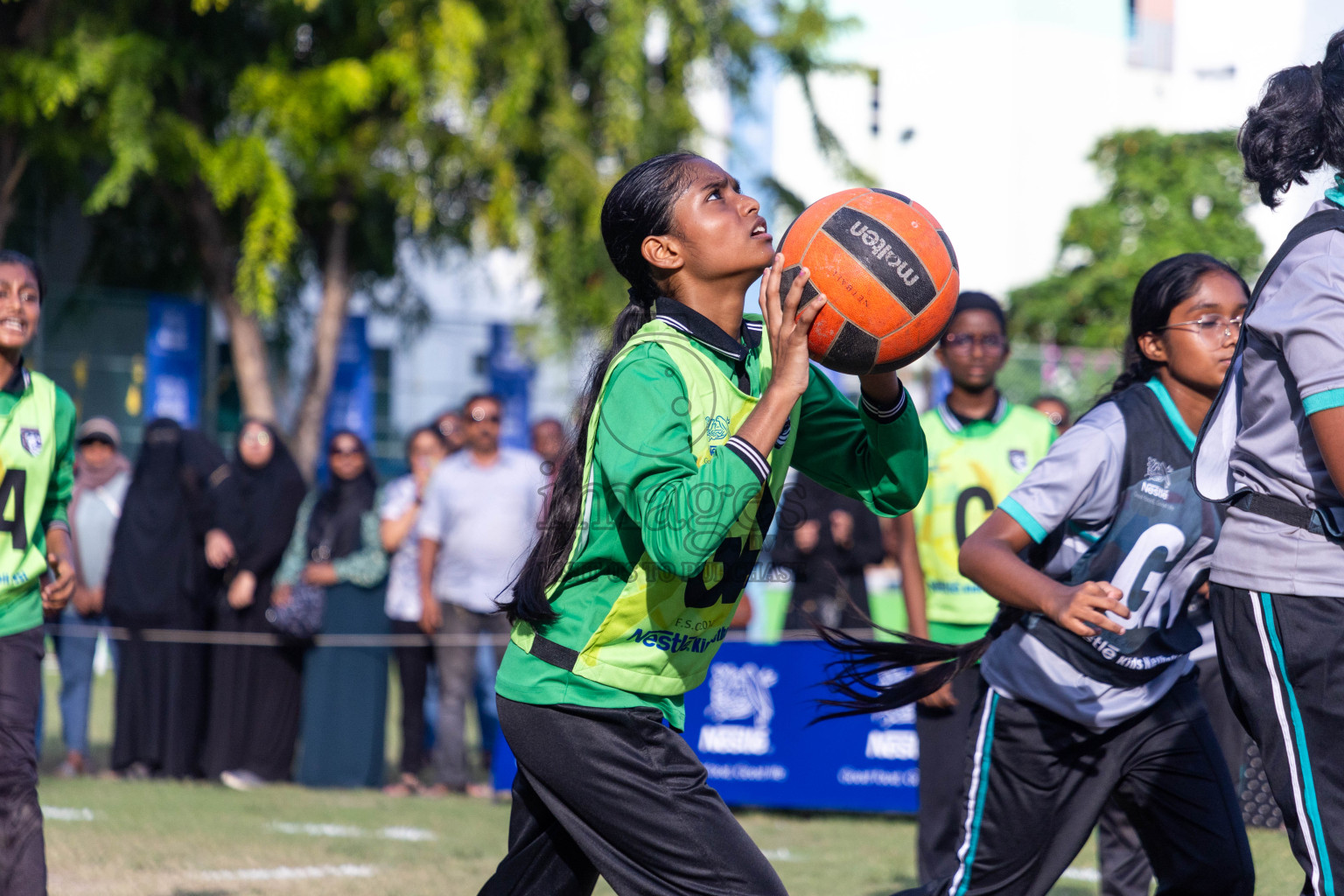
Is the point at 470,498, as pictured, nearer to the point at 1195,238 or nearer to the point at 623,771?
the point at 623,771

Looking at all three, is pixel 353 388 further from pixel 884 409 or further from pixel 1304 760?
pixel 1304 760

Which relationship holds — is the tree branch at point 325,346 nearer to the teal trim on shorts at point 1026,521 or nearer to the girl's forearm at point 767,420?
the teal trim on shorts at point 1026,521

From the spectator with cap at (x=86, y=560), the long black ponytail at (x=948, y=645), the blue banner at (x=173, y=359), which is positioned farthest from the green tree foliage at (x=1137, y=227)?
the long black ponytail at (x=948, y=645)

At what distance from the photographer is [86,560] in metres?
10.8

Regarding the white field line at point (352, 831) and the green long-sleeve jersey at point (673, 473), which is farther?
the white field line at point (352, 831)

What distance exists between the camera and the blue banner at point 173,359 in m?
16.9

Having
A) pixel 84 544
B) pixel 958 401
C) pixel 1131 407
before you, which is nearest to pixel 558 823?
pixel 1131 407

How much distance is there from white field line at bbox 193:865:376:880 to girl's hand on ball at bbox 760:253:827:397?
440cm

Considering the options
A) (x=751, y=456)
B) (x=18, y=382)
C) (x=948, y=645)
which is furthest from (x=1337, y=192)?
(x=18, y=382)

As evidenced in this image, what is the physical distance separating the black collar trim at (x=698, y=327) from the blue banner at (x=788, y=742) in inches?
208

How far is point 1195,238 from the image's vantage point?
1199 inches

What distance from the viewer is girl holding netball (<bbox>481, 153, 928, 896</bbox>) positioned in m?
2.90

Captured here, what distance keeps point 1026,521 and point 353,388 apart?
15.8m

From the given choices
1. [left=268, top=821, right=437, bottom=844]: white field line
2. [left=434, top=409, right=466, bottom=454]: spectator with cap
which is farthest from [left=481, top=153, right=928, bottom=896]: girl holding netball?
[left=434, top=409, right=466, bottom=454]: spectator with cap
